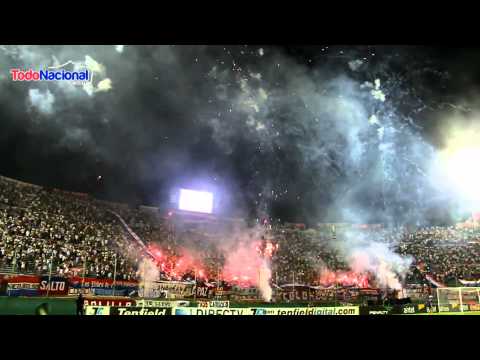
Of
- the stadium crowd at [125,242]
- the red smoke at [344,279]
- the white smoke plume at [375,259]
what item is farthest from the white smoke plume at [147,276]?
the white smoke plume at [375,259]

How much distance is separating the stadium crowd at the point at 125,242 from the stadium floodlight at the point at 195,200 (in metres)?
1.55

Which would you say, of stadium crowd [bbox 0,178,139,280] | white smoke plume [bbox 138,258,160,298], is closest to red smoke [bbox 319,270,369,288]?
white smoke plume [bbox 138,258,160,298]

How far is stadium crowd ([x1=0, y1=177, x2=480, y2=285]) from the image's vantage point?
9.04 meters

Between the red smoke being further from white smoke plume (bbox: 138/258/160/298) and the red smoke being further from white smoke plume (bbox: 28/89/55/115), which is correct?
white smoke plume (bbox: 28/89/55/115)

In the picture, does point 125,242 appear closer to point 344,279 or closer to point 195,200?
point 195,200

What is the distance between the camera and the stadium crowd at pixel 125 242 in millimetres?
9039

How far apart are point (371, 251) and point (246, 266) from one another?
13.2 feet

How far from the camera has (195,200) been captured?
39.1 feet

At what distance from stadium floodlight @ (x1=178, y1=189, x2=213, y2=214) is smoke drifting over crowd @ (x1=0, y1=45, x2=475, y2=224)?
0.47 metres

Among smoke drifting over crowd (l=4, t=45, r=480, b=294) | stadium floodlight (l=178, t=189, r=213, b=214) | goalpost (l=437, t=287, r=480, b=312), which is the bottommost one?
goalpost (l=437, t=287, r=480, b=312)

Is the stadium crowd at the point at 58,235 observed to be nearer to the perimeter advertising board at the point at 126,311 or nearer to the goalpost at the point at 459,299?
the perimeter advertising board at the point at 126,311

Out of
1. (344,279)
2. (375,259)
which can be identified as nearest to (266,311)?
(344,279)

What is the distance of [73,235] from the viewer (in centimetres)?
1029
